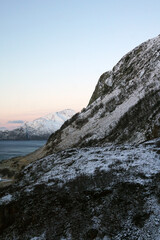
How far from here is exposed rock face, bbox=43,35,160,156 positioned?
42.1 m

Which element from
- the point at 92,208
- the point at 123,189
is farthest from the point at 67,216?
the point at 123,189

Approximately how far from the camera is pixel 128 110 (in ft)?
162

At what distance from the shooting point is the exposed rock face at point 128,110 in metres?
42.1

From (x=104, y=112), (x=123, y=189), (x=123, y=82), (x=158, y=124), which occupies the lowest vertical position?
(x=123, y=189)

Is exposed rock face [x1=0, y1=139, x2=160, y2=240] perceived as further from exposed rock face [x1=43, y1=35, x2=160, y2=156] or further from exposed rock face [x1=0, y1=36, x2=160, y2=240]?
exposed rock face [x1=43, y1=35, x2=160, y2=156]

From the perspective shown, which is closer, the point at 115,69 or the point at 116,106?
the point at 116,106

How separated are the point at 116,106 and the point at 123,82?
10655 millimetres

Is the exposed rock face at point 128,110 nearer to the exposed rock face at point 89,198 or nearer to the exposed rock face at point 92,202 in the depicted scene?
the exposed rock face at point 89,198

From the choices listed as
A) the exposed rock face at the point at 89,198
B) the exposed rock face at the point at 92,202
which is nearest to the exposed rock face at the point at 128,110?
the exposed rock face at the point at 89,198

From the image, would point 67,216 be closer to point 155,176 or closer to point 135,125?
point 155,176

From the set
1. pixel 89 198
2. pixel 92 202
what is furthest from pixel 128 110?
pixel 92 202

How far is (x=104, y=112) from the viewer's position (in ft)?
194

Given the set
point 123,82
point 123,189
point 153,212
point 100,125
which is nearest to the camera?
point 153,212

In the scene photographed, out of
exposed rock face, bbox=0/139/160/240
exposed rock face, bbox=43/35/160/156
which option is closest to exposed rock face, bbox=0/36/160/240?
exposed rock face, bbox=0/139/160/240
